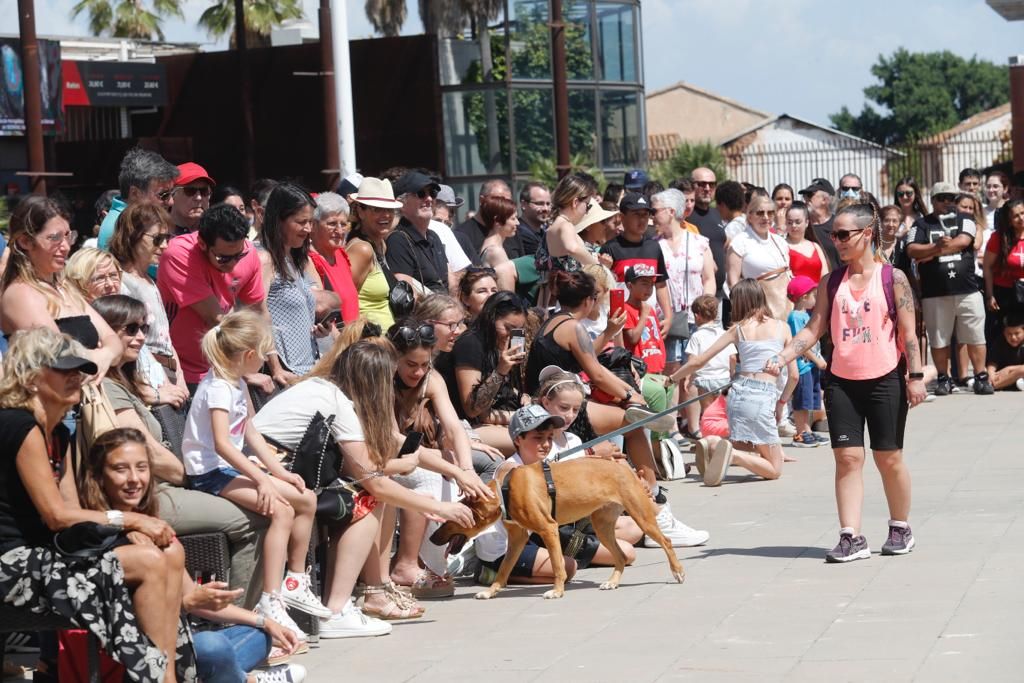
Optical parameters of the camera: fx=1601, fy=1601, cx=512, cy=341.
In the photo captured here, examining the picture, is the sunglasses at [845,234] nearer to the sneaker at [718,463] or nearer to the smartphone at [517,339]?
the smartphone at [517,339]

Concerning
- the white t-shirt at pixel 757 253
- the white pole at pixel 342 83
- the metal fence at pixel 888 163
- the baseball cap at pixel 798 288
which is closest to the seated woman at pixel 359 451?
the white t-shirt at pixel 757 253

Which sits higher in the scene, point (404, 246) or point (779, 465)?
point (404, 246)

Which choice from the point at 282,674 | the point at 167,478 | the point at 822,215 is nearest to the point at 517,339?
the point at 167,478

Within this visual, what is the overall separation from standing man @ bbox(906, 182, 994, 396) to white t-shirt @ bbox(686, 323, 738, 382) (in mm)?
4207

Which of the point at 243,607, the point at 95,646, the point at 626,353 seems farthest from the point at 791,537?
the point at 95,646

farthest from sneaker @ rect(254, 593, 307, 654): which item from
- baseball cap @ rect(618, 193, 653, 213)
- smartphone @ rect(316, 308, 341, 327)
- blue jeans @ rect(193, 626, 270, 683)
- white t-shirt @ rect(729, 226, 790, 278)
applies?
white t-shirt @ rect(729, 226, 790, 278)

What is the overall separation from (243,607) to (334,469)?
786mm

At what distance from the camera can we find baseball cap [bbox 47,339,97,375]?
18.3 feet

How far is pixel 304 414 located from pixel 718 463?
14.9ft

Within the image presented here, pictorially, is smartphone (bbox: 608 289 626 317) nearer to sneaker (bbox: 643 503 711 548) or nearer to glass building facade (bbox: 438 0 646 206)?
sneaker (bbox: 643 503 711 548)

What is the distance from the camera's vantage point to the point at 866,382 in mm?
8359

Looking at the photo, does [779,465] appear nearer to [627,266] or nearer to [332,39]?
[627,266]

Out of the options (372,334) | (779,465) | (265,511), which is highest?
(372,334)

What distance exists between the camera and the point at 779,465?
451 inches
